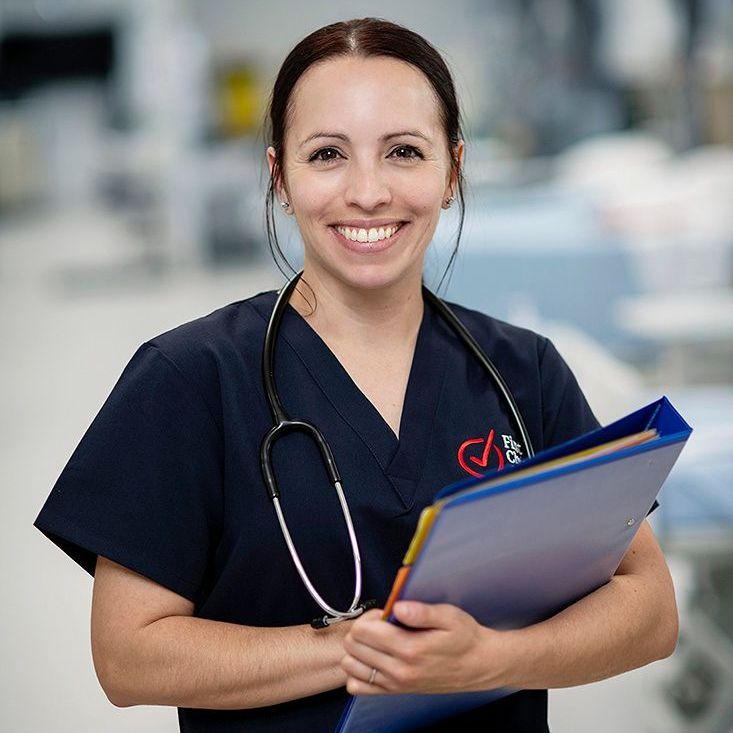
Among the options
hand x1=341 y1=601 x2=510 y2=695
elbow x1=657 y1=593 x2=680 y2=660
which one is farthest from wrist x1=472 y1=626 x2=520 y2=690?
elbow x1=657 y1=593 x2=680 y2=660

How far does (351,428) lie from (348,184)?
233 mm

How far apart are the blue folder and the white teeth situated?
0.30 metres

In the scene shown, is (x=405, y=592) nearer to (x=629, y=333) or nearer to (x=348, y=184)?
(x=348, y=184)

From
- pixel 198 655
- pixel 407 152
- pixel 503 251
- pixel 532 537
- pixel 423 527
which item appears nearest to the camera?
pixel 423 527

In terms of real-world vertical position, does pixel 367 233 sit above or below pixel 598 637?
above

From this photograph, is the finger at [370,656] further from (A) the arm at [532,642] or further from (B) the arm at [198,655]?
(B) the arm at [198,655]

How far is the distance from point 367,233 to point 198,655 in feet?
1.34

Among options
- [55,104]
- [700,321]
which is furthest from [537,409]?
[55,104]

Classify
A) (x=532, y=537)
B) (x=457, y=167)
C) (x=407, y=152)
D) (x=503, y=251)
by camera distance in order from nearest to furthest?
(x=532, y=537) < (x=407, y=152) < (x=457, y=167) < (x=503, y=251)

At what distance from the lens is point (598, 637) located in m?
1.01

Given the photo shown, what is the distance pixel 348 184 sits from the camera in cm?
107

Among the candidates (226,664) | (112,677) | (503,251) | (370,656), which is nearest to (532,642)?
(370,656)

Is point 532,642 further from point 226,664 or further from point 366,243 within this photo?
point 366,243

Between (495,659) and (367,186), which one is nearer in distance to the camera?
(495,659)
